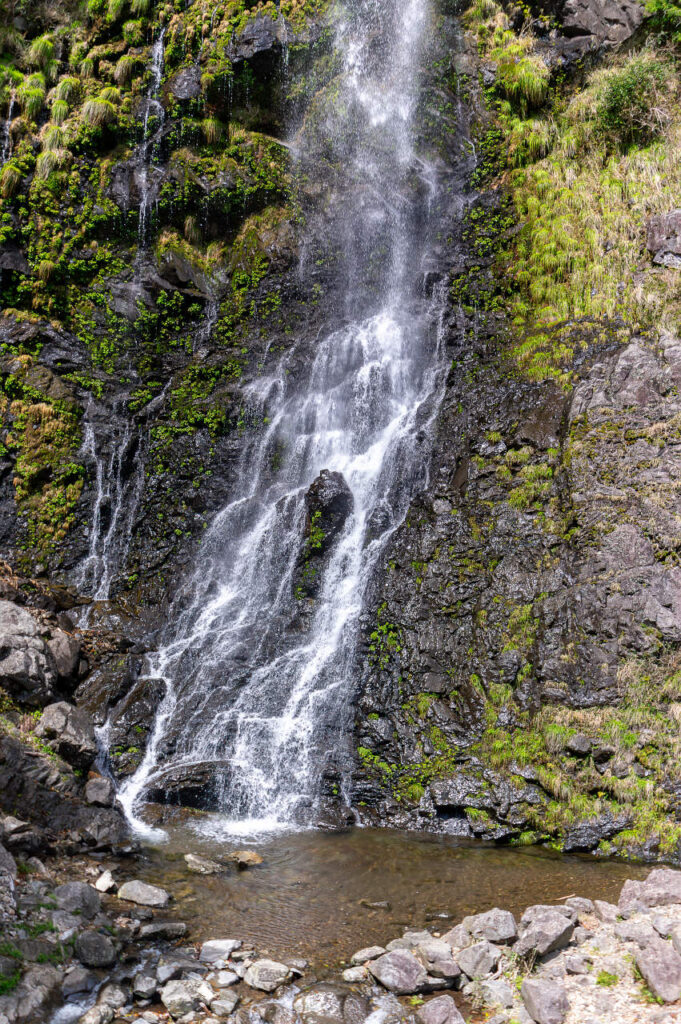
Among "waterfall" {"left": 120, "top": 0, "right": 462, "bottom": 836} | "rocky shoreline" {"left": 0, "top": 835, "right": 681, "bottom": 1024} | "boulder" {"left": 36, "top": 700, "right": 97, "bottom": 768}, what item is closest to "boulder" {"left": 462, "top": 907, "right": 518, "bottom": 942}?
"rocky shoreline" {"left": 0, "top": 835, "right": 681, "bottom": 1024}

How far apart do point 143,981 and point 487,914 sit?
2.94 metres

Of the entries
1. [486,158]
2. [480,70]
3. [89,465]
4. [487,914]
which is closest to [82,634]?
[89,465]

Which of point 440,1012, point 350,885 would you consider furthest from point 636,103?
point 440,1012

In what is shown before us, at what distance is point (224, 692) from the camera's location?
1138cm

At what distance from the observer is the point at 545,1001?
4836 millimetres

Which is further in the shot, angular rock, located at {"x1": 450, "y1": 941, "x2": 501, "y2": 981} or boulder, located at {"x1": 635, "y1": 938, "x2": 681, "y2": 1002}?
angular rock, located at {"x1": 450, "y1": 941, "x2": 501, "y2": 981}

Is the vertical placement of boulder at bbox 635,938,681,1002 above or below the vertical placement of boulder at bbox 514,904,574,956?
above

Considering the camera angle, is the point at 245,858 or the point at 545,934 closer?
the point at 545,934

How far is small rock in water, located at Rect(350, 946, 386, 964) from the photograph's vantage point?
19.8 ft

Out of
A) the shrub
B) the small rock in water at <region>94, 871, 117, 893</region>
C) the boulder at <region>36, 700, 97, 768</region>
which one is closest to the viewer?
the small rock in water at <region>94, 871, 117, 893</region>

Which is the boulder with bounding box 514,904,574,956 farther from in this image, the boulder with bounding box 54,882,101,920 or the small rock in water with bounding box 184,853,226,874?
the boulder with bounding box 54,882,101,920

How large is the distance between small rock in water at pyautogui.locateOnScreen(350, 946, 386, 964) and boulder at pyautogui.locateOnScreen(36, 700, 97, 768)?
4.88m

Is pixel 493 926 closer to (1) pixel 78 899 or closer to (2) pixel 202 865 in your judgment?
(2) pixel 202 865

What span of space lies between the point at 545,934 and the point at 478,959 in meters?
0.57
